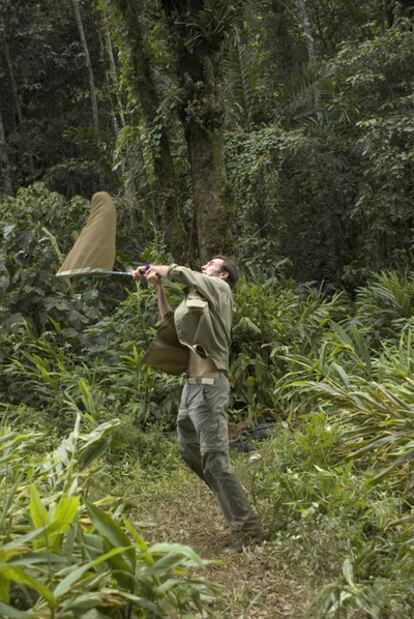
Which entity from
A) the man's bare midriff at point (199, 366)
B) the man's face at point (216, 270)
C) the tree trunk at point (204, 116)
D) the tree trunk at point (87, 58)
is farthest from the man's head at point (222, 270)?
the tree trunk at point (87, 58)

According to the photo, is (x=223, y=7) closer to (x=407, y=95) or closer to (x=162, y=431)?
(x=407, y=95)

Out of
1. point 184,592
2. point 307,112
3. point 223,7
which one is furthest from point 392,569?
point 307,112

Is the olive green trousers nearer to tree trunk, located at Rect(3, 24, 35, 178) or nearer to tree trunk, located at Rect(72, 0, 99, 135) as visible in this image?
tree trunk, located at Rect(72, 0, 99, 135)

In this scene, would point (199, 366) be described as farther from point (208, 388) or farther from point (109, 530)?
point (109, 530)

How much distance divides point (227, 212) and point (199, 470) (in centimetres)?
391

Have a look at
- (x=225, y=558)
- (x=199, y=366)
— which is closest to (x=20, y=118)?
(x=199, y=366)

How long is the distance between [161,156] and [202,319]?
4682 millimetres

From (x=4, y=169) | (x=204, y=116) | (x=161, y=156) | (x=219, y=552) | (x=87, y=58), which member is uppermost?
(x=87, y=58)

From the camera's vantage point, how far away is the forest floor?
3525mm

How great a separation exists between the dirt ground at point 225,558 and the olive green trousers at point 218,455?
179 mm

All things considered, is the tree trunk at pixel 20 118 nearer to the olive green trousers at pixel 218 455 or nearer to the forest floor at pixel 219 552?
the forest floor at pixel 219 552

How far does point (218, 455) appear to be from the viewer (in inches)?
167

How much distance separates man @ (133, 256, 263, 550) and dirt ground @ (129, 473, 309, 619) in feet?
0.65

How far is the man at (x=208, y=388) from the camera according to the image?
4227 mm
